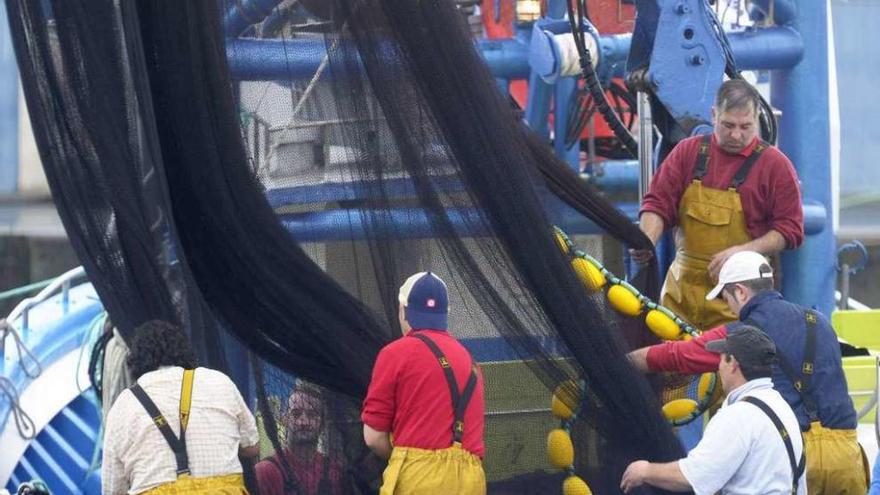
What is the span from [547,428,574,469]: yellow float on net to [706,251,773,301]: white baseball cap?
83cm

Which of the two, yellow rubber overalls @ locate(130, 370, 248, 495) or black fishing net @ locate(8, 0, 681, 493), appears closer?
yellow rubber overalls @ locate(130, 370, 248, 495)

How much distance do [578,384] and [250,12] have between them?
1839 millimetres

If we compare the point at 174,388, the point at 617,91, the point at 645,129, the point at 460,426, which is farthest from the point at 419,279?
the point at 617,91

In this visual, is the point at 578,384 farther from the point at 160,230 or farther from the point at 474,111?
the point at 160,230

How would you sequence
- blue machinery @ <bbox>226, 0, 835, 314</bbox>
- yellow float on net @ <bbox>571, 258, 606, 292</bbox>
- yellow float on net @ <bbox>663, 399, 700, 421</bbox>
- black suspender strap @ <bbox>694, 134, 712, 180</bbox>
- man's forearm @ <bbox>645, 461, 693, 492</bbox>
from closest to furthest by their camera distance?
man's forearm @ <bbox>645, 461, 693, 492</bbox>, blue machinery @ <bbox>226, 0, 835, 314</bbox>, yellow float on net @ <bbox>571, 258, 606, 292</bbox>, yellow float on net @ <bbox>663, 399, 700, 421</bbox>, black suspender strap @ <bbox>694, 134, 712, 180</bbox>

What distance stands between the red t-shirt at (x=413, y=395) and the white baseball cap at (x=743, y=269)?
125 centimetres

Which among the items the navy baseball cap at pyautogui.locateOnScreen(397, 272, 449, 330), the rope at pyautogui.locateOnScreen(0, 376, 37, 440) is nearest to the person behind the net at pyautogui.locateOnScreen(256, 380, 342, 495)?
the navy baseball cap at pyautogui.locateOnScreen(397, 272, 449, 330)

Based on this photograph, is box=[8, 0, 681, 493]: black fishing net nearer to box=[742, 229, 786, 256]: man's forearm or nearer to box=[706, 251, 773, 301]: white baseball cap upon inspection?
box=[706, 251, 773, 301]: white baseball cap

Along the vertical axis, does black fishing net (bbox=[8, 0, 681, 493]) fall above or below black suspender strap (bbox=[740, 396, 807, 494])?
above

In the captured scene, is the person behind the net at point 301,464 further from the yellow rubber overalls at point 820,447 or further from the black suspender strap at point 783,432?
the yellow rubber overalls at point 820,447

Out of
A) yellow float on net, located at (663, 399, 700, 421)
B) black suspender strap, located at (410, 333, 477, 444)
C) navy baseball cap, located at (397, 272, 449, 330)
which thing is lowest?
yellow float on net, located at (663, 399, 700, 421)

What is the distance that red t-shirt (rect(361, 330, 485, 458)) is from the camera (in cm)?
530

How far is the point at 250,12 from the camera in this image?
5715mm

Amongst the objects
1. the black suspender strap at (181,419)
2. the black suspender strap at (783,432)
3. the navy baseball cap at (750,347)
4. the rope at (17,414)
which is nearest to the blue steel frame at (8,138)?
the rope at (17,414)
